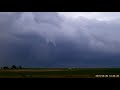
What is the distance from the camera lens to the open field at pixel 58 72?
4883 mm

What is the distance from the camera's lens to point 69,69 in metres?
4.94

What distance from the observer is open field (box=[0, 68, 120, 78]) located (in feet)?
16.0

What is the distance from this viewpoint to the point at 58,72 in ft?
16.0
